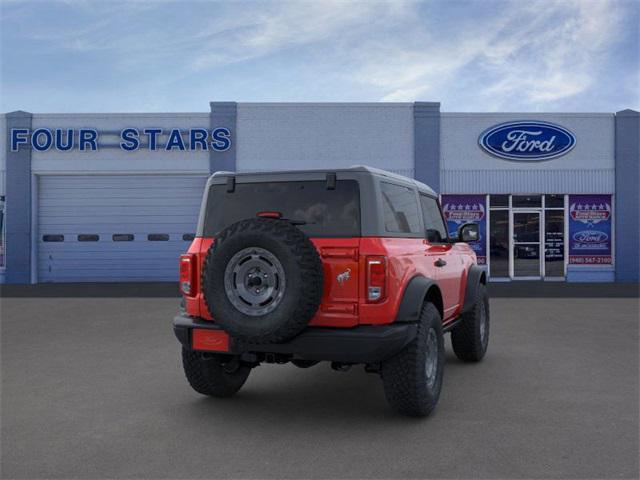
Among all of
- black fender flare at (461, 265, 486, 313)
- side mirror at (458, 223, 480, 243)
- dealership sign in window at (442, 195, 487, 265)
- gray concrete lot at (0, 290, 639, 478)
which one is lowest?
gray concrete lot at (0, 290, 639, 478)

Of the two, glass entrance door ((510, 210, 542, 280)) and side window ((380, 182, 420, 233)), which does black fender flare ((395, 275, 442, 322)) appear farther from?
glass entrance door ((510, 210, 542, 280))

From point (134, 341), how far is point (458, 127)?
13.5 m

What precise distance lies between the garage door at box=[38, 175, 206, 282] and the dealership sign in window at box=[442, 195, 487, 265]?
26.2ft

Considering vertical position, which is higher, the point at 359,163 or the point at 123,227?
the point at 359,163

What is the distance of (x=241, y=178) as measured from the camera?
15.6ft

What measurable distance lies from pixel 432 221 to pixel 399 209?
1243 millimetres

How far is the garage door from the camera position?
734 inches

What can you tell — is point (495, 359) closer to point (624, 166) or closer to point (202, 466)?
point (202, 466)

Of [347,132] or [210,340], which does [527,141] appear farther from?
[210,340]

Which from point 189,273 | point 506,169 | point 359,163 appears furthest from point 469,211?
point 189,273

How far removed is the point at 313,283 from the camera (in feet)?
13.2

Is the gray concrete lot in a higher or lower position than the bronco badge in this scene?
lower

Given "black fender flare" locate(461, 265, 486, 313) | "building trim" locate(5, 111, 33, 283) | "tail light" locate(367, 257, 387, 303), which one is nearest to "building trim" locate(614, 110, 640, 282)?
"black fender flare" locate(461, 265, 486, 313)

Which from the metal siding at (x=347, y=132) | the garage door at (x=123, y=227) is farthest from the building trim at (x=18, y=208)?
the metal siding at (x=347, y=132)
